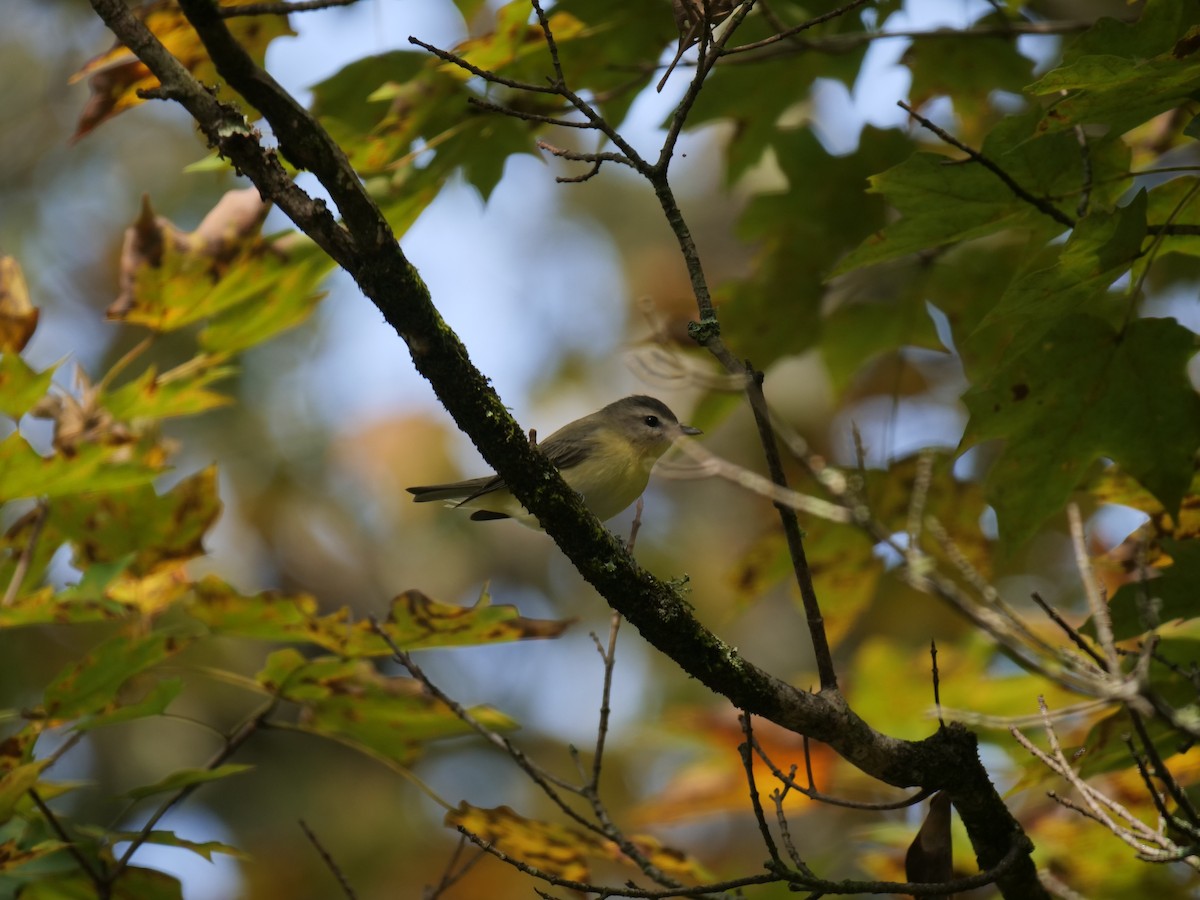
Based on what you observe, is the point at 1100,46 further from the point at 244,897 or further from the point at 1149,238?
Answer: the point at 244,897

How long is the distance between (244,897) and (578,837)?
7.53 m

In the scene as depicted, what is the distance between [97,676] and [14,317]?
0.98m

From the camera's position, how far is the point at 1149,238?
86.0 inches

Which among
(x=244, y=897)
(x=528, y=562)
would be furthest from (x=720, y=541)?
(x=244, y=897)

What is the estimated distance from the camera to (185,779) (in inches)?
91.6

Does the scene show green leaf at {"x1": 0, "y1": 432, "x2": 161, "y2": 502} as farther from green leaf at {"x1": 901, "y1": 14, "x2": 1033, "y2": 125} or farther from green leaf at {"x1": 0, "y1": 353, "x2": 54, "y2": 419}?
green leaf at {"x1": 901, "y1": 14, "x2": 1033, "y2": 125}

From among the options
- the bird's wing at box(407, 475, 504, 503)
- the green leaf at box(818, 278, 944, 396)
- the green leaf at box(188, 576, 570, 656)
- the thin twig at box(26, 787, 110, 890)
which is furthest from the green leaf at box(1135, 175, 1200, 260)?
the thin twig at box(26, 787, 110, 890)

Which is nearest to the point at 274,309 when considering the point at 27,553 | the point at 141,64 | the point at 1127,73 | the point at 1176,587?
the point at 141,64

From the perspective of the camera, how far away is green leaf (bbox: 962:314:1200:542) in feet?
7.01

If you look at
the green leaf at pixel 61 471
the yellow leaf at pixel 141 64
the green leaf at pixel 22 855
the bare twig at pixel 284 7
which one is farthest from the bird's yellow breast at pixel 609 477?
the bare twig at pixel 284 7

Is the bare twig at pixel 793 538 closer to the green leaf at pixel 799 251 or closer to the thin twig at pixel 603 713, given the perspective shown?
the thin twig at pixel 603 713

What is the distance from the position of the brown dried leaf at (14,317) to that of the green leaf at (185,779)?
3.66 ft

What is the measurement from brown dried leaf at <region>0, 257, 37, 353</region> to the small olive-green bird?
4.23ft

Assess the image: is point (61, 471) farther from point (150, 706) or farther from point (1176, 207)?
point (1176, 207)
